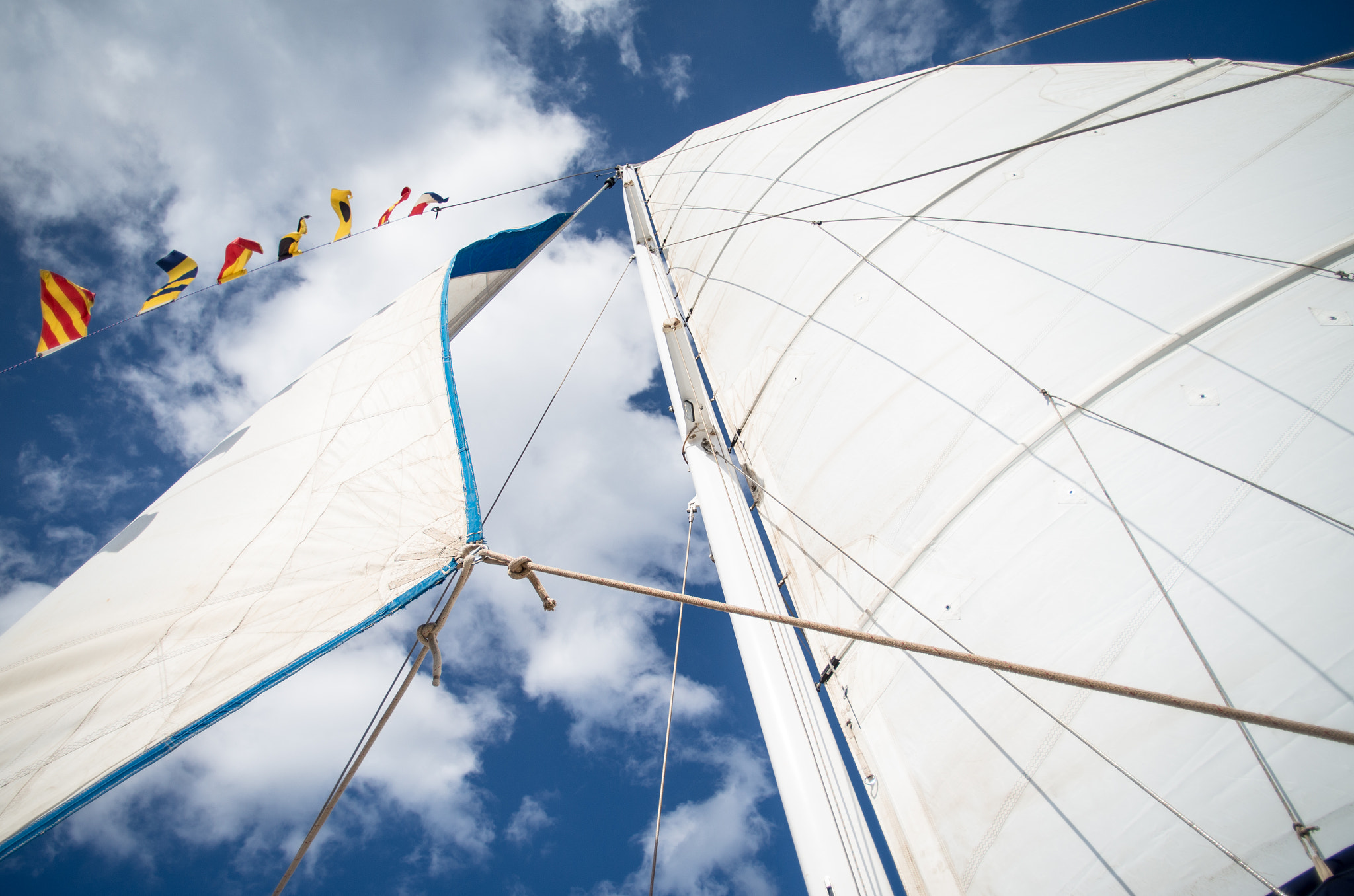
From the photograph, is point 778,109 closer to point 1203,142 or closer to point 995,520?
point 1203,142

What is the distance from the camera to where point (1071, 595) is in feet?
6.72

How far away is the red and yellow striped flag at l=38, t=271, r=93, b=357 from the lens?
4.03 metres

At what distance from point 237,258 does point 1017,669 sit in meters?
6.87

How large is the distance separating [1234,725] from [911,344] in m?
2.18

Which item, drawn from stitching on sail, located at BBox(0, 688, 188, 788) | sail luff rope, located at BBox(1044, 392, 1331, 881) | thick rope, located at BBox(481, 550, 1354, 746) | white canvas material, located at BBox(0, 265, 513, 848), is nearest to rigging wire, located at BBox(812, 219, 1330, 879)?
sail luff rope, located at BBox(1044, 392, 1331, 881)

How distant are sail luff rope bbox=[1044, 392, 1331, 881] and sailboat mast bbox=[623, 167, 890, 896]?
1.23 metres

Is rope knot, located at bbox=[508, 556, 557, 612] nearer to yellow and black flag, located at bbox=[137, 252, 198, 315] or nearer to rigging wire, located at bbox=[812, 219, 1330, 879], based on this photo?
rigging wire, located at bbox=[812, 219, 1330, 879]

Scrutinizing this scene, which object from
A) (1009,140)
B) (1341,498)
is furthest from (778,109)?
(1341,498)

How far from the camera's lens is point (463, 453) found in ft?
6.91

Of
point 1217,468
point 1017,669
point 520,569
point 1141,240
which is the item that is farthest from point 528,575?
point 1141,240

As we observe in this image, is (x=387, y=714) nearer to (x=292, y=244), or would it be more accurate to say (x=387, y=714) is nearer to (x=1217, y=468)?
(x=1217, y=468)

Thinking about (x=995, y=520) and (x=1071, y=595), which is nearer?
(x=1071, y=595)

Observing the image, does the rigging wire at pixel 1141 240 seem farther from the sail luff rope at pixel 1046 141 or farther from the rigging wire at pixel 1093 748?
the rigging wire at pixel 1093 748

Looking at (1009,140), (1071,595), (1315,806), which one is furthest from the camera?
(1009,140)
